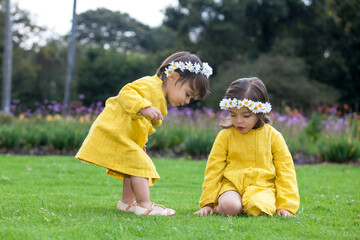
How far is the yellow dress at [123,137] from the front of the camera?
11.8 ft

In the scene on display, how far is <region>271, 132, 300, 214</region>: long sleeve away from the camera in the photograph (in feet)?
12.4

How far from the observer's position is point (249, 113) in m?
3.85

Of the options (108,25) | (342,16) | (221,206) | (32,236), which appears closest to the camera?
(32,236)

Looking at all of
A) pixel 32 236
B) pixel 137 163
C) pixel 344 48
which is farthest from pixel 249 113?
pixel 344 48

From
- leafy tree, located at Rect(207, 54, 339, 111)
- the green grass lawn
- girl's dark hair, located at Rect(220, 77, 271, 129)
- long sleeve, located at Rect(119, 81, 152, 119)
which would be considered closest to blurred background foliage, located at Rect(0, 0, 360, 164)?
leafy tree, located at Rect(207, 54, 339, 111)

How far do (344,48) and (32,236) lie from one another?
31.6 metres

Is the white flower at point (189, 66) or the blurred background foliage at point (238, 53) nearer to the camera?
the white flower at point (189, 66)

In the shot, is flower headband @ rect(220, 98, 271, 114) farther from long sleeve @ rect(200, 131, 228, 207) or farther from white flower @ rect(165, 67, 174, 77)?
white flower @ rect(165, 67, 174, 77)

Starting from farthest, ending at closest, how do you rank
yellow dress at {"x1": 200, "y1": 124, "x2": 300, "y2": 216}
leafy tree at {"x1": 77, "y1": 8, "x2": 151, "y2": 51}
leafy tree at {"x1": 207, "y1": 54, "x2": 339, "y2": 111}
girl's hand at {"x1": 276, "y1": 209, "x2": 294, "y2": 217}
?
1. leafy tree at {"x1": 77, "y1": 8, "x2": 151, "y2": 51}
2. leafy tree at {"x1": 207, "y1": 54, "x2": 339, "y2": 111}
3. yellow dress at {"x1": 200, "y1": 124, "x2": 300, "y2": 216}
4. girl's hand at {"x1": 276, "y1": 209, "x2": 294, "y2": 217}

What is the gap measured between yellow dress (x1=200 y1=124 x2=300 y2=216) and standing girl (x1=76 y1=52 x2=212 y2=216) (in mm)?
509

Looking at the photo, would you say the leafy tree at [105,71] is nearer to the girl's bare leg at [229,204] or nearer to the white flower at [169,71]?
the white flower at [169,71]

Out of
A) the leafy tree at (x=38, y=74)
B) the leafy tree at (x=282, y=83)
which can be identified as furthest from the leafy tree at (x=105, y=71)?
the leafy tree at (x=282, y=83)

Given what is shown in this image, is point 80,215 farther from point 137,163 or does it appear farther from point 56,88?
point 56,88

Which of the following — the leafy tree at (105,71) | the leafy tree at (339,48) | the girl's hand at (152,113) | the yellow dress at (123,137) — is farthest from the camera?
the leafy tree at (105,71)
